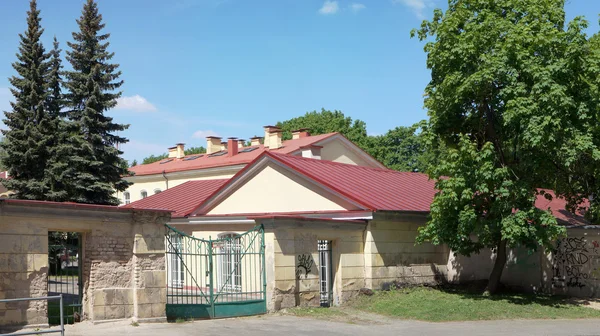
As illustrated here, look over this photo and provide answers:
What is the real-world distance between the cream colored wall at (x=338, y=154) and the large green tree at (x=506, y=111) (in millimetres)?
26714

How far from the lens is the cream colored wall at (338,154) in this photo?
155 feet

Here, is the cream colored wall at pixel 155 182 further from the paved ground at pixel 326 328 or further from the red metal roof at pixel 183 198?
the paved ground at pixel 326 328

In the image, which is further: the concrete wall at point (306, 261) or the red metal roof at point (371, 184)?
the red metal roof at point (371, 184)

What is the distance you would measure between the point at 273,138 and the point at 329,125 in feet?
48.7

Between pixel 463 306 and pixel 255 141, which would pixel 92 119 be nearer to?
pixel 463 306

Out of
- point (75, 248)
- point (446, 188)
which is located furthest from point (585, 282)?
point (75, 248)

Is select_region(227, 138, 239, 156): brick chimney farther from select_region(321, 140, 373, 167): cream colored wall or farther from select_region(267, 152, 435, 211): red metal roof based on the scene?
select_region(267, 152, 435, 211): red metal roof

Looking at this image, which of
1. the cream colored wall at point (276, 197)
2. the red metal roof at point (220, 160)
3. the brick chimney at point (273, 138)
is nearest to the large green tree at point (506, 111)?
the cream colored wall at point (276, 197)

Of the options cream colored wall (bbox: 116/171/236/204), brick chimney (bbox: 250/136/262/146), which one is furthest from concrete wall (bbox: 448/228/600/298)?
brick chimney (bbox: 250/136/262/146)

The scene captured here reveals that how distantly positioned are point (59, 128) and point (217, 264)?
39.8 ft

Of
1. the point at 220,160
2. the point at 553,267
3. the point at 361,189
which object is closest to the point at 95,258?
the point at 361,189

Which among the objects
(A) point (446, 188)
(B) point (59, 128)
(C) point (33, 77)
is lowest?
(A) point (446, 188)

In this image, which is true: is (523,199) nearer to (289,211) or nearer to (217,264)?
(289,211)

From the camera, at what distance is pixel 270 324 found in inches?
624
